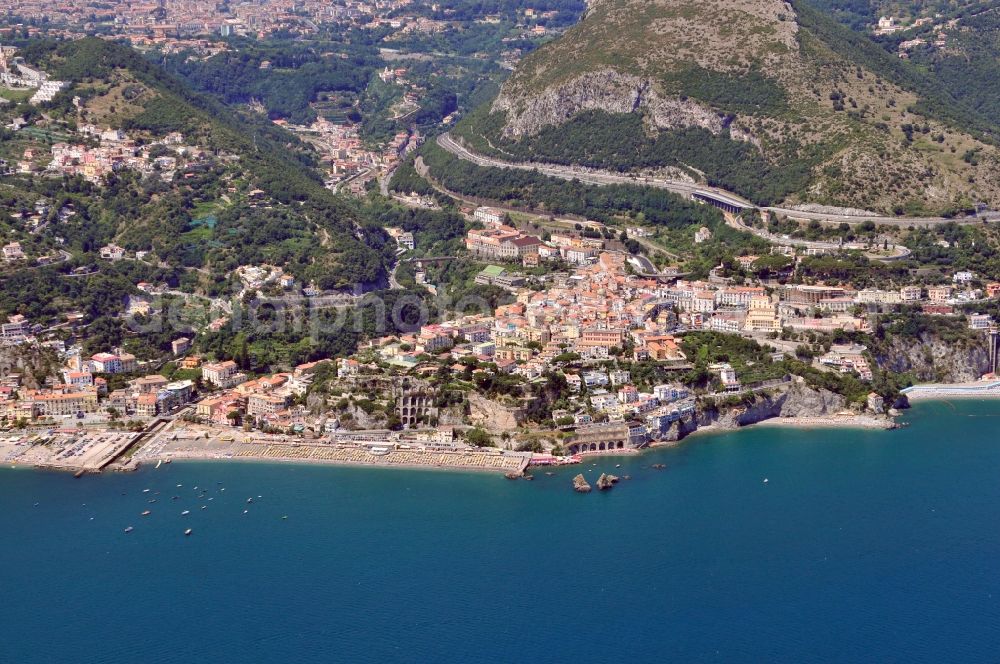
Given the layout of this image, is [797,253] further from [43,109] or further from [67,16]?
[67,16]

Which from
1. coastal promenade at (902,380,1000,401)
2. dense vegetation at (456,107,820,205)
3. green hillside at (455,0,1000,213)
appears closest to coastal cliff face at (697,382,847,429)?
coastal promenade at (902,380,1000,401)

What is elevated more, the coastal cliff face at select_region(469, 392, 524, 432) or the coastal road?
the coastal road

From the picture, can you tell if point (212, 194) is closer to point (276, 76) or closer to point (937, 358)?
point (937, 358)

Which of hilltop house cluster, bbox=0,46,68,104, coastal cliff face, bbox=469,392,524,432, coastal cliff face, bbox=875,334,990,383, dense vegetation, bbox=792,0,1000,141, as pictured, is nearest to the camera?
coastal cliff face, bbox=469,392,524,432

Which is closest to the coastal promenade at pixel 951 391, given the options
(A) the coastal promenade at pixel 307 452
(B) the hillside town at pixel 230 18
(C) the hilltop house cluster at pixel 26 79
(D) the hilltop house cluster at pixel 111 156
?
(A) the coastal promenade at pixel 307 452

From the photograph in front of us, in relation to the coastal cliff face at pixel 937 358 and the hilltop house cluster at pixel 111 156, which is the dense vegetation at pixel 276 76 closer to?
the hilltop house cluster at pixel 111 156

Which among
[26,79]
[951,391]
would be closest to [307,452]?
[951,391]

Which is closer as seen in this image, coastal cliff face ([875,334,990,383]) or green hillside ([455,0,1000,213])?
coastal cliff face ([875,334,990,383])

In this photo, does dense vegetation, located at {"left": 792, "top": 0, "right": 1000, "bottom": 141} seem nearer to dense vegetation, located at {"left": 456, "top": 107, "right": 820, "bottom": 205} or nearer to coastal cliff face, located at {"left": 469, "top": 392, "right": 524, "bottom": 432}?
dense vegetation, located at {"left": 456, "top": 107, "right": 820, "bottom": 205}

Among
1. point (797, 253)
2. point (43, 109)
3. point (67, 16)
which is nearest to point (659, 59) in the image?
point (797, 253)
